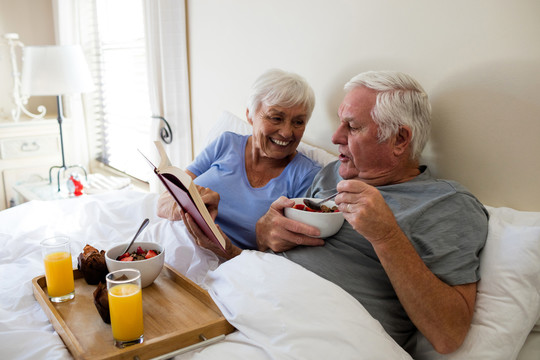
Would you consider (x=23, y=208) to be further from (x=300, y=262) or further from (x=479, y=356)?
(x=479, y=356)

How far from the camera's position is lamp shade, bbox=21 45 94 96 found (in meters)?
2.67

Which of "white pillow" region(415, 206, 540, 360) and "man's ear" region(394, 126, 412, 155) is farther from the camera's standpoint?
"man's ear" region(394, 126, 412, 155)

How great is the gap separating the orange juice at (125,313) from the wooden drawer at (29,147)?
9.59 feet

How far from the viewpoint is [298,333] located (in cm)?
99

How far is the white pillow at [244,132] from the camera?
5.62 ft

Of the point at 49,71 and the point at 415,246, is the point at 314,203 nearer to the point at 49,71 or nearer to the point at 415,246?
the point at 415,246

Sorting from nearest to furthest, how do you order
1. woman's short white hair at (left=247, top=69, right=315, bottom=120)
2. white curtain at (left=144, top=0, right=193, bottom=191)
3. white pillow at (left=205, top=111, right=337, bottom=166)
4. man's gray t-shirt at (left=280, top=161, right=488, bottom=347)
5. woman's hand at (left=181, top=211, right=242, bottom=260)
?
man's gray t-shirt at (left=280, top=161, right=488, bottom=347), woman's hand at (left=181, top=211, right=242, bottom=260), woman's short white hair at (left=247, top=69, right=315, bottom=120), white pillow at (left=205, top=111, right=337, bottom=166), white curtain at (left=144, top=0, right=193, bottom=191)

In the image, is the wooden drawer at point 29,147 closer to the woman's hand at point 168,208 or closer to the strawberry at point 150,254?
the woman's hand at point 168,208

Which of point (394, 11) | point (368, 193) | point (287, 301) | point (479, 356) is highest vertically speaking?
point (394, 11)

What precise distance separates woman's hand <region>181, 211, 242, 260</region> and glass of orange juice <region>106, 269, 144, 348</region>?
424 millimetres

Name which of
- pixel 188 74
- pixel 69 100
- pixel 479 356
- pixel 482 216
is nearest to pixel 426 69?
pixel 482 216

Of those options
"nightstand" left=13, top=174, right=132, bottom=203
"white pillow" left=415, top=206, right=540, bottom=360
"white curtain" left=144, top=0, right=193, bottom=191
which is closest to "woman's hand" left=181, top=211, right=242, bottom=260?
"white pillow" left=415, top=206, right=540, bottom=360

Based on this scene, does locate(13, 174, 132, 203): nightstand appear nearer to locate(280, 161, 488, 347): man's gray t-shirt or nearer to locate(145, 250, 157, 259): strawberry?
locate(145, 250, 157, 259): strawberry

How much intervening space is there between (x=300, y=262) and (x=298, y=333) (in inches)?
12.3
